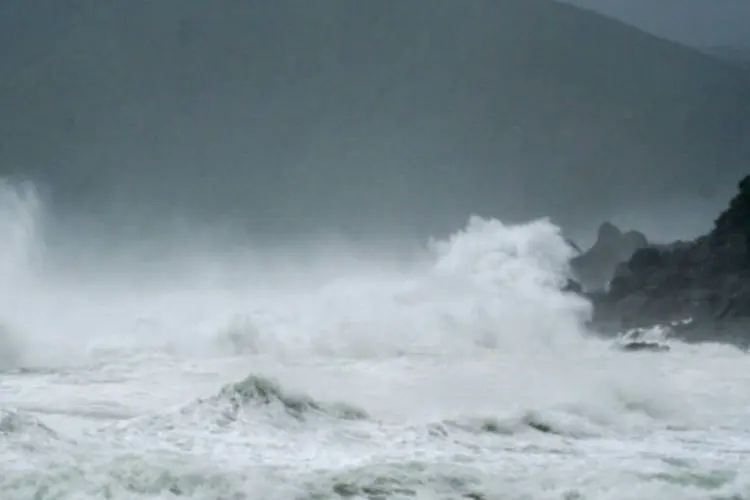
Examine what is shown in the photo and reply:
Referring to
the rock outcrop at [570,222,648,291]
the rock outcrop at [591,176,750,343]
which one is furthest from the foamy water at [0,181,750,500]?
the rock outcrop at [570,222,648,291]

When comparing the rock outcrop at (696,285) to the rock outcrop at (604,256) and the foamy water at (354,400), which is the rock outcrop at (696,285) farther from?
the rock outcrop at (604,256)

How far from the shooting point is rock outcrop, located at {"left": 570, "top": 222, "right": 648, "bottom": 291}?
44.9 meters

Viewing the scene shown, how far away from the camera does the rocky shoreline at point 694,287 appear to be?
30.5m

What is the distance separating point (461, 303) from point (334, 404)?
22642 millimetres

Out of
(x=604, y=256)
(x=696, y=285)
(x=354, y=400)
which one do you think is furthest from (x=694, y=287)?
(x=354, y=400)

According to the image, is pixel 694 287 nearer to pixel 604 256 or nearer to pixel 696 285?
pixel 696 285

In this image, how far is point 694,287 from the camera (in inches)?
1332

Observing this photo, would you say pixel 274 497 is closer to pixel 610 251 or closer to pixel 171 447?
pixel 171 447

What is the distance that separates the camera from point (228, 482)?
26.1 feet

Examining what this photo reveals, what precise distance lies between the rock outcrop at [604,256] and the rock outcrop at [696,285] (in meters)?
5.74

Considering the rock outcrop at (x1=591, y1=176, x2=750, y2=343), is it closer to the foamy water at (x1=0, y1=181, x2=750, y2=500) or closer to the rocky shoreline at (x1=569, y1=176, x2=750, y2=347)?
the rocky shoreline at (x1=569, y1=176, x2=750, y2=347)

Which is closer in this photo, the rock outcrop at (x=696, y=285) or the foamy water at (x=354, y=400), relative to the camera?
the foamy water at (x=354, y=400)

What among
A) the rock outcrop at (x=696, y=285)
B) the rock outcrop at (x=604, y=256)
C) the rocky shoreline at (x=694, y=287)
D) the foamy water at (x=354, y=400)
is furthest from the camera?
the rock outcrop at (x=604, y=256)

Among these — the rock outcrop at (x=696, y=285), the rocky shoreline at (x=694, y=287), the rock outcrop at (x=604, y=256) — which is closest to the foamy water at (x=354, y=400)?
→ the rocky shoreline at (x=694, y=287)
